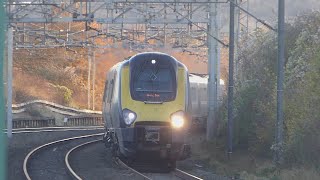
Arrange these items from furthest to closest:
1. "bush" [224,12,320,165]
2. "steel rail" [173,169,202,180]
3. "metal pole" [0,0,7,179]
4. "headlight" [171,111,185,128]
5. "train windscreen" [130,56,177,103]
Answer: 1. "train windscreen" [130,56,177,103]
2. "headlight" [171,111,185,128]
3. "bush" [224,12,320,165]
4. "steel rail" [173,169,202,180]
5. "metal pole" [0,0,7,179]

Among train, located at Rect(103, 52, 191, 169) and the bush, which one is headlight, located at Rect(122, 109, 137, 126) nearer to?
train, located at Rect(103, 52, 191, 169)

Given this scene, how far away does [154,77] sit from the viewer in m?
18.9

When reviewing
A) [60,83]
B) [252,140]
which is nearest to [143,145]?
[252,140]

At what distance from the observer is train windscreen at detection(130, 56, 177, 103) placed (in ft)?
61.5

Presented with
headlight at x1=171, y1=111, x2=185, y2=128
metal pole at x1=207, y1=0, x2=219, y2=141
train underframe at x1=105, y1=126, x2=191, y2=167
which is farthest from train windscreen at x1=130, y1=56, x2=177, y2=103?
metal pole at x1=207, y1=0, x2=219, y2=141

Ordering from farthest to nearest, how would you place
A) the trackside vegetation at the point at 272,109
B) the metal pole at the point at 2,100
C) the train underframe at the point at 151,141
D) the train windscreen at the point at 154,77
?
the train windscreen at the point at 154,77, the train underframe at the point at 151,141, the trackside vegetation at the point at 272,109, the metal pole at the point at 2,100

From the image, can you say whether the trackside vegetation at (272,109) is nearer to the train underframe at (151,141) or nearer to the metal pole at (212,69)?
the metal pole at (212,69)

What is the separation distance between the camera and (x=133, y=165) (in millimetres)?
21016

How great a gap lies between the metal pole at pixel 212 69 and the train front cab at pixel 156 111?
8.10 meters

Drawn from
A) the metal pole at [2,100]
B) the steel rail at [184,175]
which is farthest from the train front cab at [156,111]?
the metal pole at [2,100]

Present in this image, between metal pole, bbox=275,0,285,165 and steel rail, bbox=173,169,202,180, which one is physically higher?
metal pole, bbox=275,0,285,165

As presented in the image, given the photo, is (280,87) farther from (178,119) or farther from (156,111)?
(156,111)

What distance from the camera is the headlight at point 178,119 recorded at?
18.4 m

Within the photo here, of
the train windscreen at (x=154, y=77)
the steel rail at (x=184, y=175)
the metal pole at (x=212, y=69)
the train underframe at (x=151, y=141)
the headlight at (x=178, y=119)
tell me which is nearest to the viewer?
the steel rail at (x=184, y=175)
